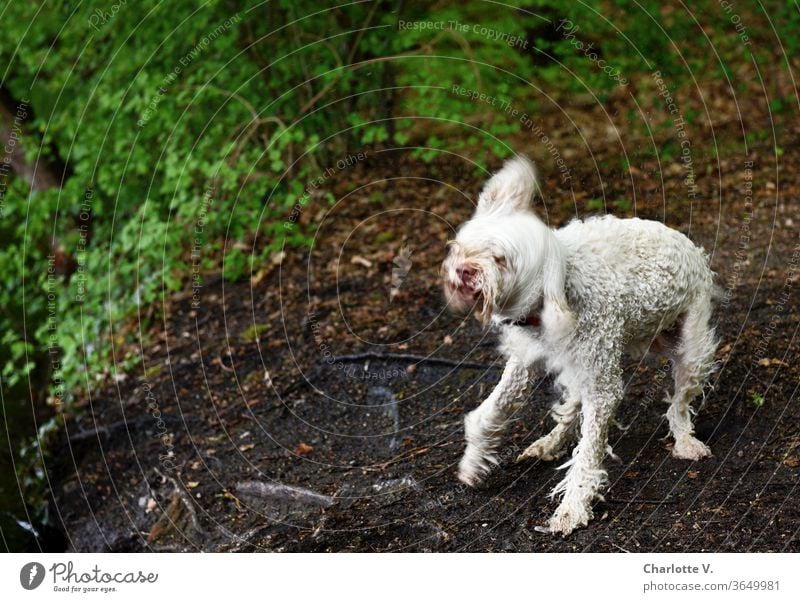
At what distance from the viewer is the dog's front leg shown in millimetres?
4184

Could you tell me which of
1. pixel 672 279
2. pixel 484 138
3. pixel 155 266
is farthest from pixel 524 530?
pixel 155 266

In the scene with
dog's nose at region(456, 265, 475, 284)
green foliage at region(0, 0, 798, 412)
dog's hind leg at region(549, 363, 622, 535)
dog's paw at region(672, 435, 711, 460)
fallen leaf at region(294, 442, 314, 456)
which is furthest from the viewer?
green foliage at region(0, 0, 798, 412)

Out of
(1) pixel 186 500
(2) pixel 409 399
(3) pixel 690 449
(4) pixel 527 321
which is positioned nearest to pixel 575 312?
(4) pixel 527 321

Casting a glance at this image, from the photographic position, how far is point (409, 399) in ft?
16.7

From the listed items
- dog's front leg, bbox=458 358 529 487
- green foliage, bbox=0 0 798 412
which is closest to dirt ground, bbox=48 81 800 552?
dog's front leg, bbox=458 358 529 487

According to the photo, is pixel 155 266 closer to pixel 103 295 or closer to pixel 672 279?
pixel 103 295

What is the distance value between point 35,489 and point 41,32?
150 inches

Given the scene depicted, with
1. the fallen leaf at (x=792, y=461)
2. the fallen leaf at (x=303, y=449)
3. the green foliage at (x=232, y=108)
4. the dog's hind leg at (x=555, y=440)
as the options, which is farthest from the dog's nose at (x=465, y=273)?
the green foliage at (x=232, y=108)

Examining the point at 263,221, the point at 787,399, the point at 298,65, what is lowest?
the point at 787,399

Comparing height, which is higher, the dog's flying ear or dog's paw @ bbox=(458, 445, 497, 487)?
the dog's flying ear

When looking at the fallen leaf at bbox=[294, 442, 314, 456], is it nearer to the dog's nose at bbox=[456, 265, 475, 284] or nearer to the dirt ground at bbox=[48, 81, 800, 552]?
the dirt ground at bbox=[48, 81, 800, 552]

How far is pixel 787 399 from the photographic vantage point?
15.0ft

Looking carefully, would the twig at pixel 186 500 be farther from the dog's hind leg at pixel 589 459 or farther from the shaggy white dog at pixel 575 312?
the dog's hind leg at pixel 589 459

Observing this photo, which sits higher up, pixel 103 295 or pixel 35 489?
pixel 103 295
